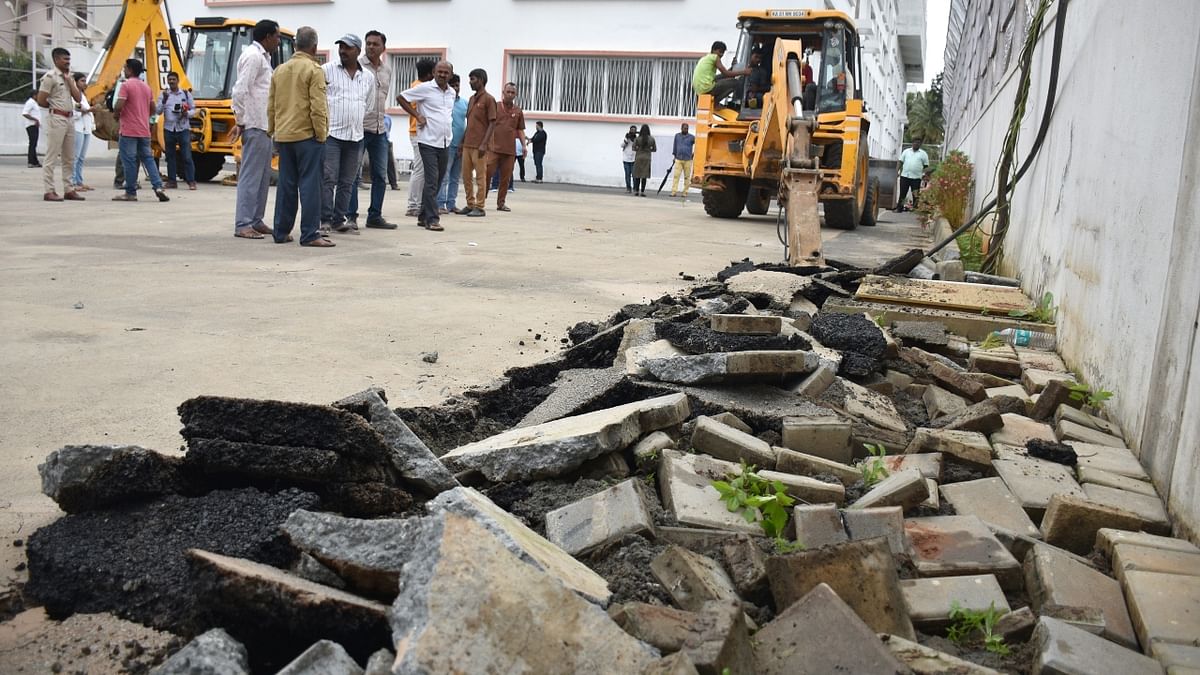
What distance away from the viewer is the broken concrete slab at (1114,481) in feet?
10.0

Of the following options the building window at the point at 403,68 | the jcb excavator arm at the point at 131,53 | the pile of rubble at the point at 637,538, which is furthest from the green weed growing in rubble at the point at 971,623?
the building window at the point at 403,68

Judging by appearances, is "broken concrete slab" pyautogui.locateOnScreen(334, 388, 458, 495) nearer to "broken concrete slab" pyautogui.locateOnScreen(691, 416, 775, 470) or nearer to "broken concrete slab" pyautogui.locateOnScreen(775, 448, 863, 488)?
"broken concrete slab" pyautogui.locateOnScreen(691, 416, 775, 470)

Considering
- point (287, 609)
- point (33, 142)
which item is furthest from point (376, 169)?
point (33, 142)

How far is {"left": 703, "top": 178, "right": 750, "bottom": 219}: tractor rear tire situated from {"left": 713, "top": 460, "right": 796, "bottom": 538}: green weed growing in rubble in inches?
487

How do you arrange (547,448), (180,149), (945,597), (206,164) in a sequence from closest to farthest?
(945,597) < (547,448) < (180,149) < (206,164)

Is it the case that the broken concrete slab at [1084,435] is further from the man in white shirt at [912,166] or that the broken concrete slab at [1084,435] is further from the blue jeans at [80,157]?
the man in white shirt at [912,166]

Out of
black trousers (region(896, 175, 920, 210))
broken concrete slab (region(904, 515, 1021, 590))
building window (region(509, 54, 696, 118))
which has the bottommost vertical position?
broken concrete slab (region(904, 515, 1021, 590))

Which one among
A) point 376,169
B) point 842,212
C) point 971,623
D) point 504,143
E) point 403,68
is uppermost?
point 403,68

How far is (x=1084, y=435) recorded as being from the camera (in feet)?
11.8

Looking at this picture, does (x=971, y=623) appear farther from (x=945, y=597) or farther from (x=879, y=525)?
(x=879, y=525)

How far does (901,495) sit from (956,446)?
62 cm

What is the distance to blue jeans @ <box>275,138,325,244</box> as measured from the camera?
844 centimetres

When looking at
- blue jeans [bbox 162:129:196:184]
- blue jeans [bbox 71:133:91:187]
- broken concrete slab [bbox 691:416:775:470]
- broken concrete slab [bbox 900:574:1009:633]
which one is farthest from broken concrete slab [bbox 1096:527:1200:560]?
blue jeans [bbox 71:133:91:187]

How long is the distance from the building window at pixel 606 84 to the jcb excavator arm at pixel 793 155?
42.4 feet
